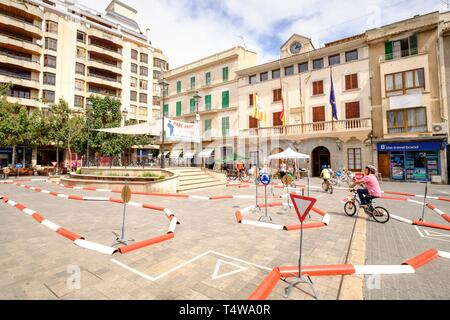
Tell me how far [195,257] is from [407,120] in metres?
23.7

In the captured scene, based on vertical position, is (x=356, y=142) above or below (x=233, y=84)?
below

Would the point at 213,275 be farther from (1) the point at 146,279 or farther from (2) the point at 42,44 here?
(2) the point at 42,44

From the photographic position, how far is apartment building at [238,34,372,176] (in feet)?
71.7

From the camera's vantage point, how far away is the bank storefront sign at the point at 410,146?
18719 mm

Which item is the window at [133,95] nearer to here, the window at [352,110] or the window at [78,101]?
the window at [78,101]

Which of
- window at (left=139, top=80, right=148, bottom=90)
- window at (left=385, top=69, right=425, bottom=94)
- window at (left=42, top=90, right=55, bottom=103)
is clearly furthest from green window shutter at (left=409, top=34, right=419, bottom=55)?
window at (left=42, top=90, right=55, bottom=103)

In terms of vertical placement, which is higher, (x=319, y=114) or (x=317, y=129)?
(x=319, y=114)

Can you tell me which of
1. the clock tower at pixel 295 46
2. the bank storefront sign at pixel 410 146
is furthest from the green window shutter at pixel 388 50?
the bank storefront sign at pixel 410 146

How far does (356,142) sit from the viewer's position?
21.7 metres

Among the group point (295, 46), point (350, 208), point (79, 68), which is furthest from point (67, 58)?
point (350, 208)

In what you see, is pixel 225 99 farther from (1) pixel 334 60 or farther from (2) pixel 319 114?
(1) pixel 334 60

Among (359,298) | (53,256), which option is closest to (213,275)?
(359,298)

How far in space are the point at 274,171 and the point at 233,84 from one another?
13232 mm

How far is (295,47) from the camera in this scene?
1038 inches
